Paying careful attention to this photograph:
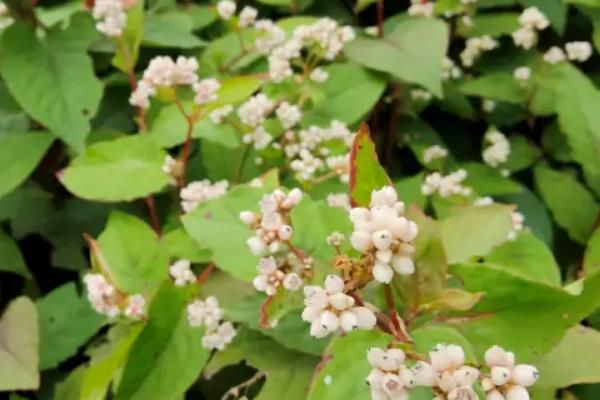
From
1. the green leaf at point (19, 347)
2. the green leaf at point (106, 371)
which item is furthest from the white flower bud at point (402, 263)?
the green leaf at point (19, 347)

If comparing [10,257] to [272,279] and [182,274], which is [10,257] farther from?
[272,279]

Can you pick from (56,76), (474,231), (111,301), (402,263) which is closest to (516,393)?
(402,263)

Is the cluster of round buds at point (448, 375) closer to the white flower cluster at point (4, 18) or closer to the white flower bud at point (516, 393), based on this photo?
the white flower bud at point (516, 393)

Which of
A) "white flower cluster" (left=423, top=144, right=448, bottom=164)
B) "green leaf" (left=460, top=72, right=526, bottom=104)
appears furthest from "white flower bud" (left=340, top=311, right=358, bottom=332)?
"green leaf" (left=460, top=72, right=526, bottom=104)

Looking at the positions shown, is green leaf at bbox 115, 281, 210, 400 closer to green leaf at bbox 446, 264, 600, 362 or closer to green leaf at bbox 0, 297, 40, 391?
green leaf at bbox 0, 297, 40, 391

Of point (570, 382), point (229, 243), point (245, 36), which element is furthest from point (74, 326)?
point (570, 382)
